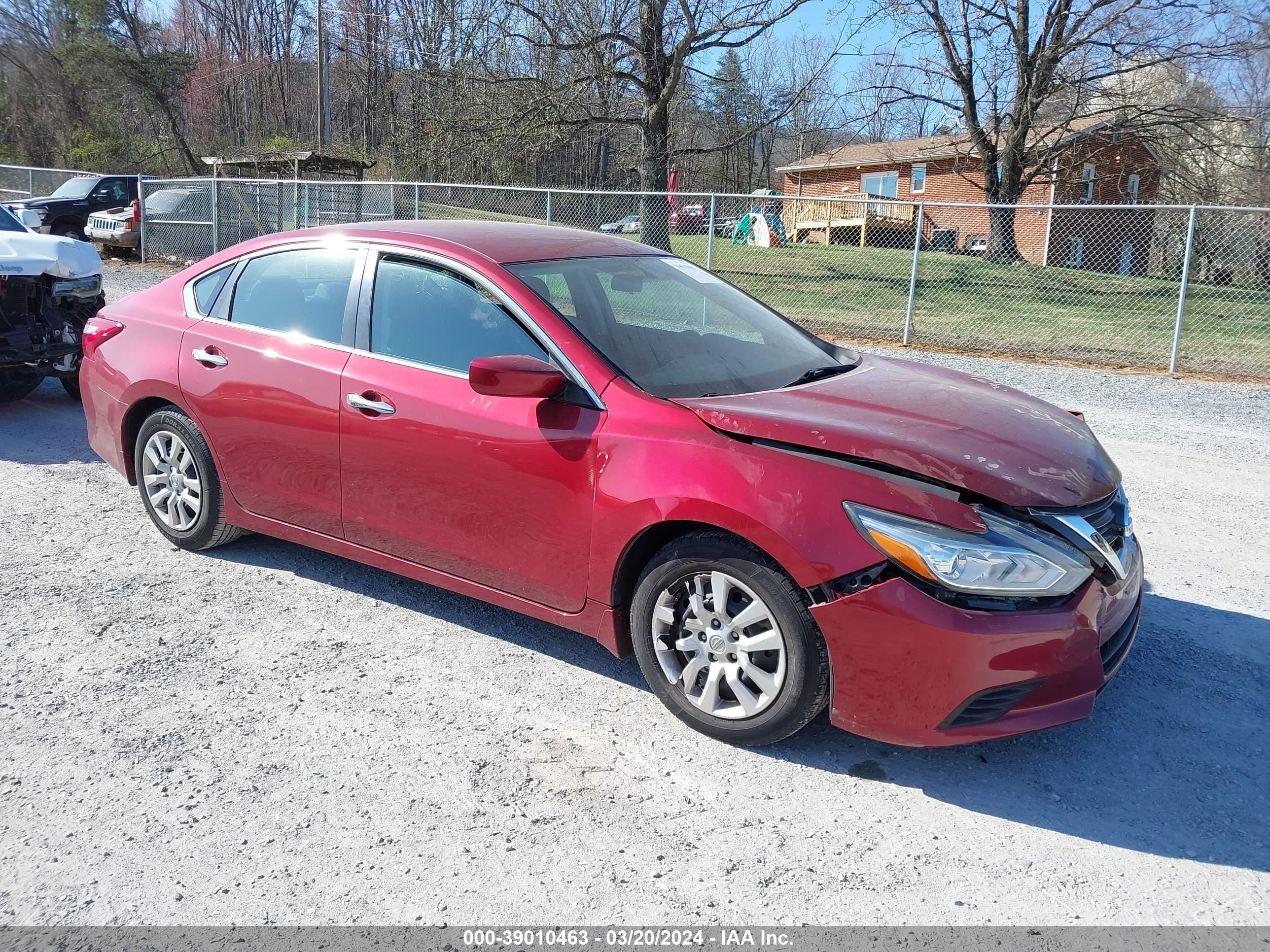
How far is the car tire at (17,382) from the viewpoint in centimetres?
768

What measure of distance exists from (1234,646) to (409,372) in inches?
140

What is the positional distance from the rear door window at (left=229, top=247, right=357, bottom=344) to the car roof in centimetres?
13

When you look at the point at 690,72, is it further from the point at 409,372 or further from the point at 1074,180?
the point at 409,372

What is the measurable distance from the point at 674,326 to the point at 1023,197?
33002 mm

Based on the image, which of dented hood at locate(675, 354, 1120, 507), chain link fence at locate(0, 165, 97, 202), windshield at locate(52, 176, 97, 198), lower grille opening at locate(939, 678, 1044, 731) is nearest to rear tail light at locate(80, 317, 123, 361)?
dented hood at locate(675, 354, 1120, 507)

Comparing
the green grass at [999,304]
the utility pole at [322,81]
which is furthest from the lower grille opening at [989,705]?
the utility pole at [322,81]

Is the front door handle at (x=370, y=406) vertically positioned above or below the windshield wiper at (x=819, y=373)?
below

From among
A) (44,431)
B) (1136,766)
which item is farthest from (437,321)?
(44,431)

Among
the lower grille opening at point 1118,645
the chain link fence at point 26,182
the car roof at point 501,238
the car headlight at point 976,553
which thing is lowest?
the lower grille opening at point 1118,645

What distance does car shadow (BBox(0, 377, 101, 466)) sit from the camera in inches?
267

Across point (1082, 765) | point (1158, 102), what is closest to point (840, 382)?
point (1082, 765)

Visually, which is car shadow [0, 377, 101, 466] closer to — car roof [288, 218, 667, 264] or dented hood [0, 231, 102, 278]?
dented hood [0, 231, 102, 278]

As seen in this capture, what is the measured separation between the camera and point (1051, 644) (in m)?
2.92

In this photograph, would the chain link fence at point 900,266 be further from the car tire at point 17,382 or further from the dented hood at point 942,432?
the dented hood at point 942,432
